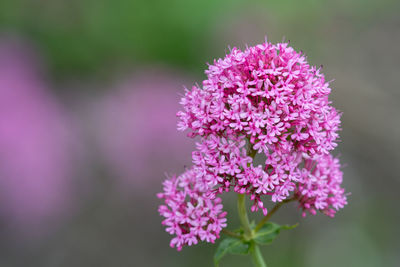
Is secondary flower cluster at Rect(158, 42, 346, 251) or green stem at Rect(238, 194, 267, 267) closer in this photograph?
secondary flower cluster at Rect(158, 42, 346, 251)

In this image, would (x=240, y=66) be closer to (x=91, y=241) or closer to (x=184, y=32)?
(x=91, y=241)

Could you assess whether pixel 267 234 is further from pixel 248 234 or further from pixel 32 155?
pixel 32 155

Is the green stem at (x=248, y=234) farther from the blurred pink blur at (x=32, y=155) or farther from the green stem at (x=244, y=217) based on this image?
the blurred pink blur at (x=32, y=155)

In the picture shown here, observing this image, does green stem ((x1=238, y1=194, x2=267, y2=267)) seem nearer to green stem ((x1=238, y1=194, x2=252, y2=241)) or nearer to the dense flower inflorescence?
green stem ((x1=238, y1=194, x2=252, y2=241))

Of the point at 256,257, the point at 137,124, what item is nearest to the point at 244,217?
the point at 256,257

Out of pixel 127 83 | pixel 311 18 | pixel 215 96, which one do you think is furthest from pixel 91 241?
pixel 311 18

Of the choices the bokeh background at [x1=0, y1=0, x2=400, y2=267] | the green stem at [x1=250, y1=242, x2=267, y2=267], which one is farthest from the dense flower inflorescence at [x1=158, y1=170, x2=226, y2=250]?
the bokeh background at [x1=0, y1=0, x2=400, y2=267]

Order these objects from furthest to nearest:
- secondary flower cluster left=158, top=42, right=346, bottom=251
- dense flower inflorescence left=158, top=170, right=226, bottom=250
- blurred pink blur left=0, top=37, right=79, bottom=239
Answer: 1. blurred pink blur left=0, top=37, right=79, bottom=239
2. dense flower inflorescence left=158, top=170, right=226, bottom=250
3. secondary flower cluster left=158, top=42, right=346, bottom=251
